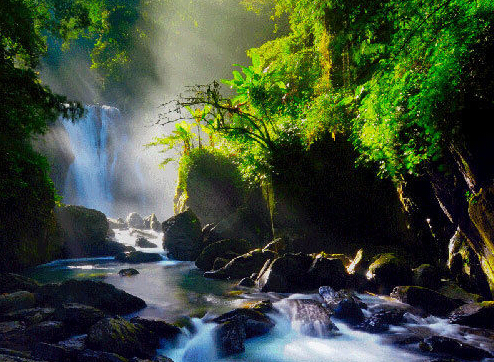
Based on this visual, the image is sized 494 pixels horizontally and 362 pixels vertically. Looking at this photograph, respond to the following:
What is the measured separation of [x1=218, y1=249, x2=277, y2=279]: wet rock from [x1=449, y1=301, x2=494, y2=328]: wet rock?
17.6 feet

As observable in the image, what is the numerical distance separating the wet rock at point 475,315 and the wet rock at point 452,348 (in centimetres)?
92

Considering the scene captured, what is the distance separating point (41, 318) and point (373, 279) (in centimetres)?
740

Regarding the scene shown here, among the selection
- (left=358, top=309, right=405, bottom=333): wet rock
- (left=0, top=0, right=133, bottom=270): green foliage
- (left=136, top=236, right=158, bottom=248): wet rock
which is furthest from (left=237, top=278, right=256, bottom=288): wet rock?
(left=136, top=236, right=158, bottom=248): wet rock

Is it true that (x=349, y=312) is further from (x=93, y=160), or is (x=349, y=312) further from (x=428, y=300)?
(x=93, y=160)

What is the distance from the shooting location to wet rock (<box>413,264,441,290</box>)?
6.38m

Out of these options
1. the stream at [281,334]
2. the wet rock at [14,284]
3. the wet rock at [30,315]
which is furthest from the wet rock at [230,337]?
the wet rock at [14,284]

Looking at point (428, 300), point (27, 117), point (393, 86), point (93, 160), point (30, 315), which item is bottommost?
point (428, 300)

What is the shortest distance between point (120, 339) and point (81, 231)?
13.3 m

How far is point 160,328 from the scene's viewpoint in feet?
15.9

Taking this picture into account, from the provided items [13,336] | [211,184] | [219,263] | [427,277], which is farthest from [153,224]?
[427,277]

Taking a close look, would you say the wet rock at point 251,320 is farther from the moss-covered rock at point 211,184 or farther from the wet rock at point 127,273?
the moss-covered rock at point 211,184

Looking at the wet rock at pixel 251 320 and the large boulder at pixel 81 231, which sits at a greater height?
the large boulder at pixel 81 231

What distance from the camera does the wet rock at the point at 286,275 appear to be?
750cm

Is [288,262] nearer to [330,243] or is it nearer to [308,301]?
[308,301]
